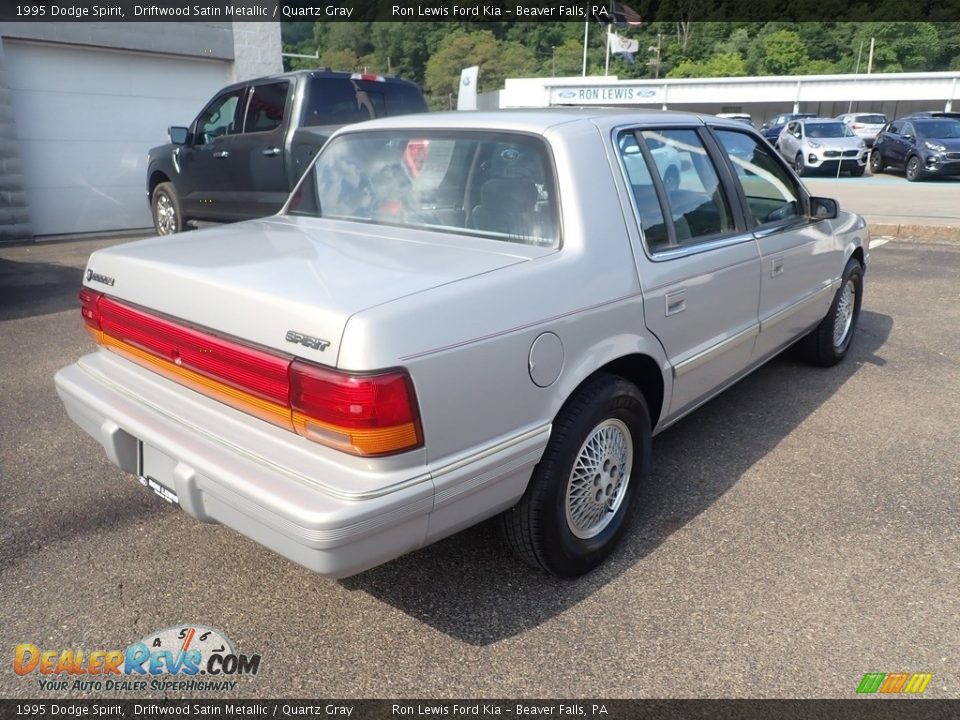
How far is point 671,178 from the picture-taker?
130 inches

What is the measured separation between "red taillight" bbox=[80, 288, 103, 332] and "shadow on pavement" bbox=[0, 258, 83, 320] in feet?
13.6

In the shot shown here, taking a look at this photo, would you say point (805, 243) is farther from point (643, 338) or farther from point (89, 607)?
point (89, 607)

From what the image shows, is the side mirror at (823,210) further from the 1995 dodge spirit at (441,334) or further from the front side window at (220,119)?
the front side window at (220,119)

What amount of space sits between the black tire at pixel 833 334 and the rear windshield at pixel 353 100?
4.85 metres

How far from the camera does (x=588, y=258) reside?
8.82ft

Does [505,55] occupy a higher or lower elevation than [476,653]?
higher

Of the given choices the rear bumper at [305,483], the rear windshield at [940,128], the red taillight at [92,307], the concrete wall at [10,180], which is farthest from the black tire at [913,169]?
the red taillight at [92,307]

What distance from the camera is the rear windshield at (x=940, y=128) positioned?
64.2 feet

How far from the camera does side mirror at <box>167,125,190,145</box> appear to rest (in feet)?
27.3

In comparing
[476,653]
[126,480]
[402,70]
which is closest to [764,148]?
[476,653]

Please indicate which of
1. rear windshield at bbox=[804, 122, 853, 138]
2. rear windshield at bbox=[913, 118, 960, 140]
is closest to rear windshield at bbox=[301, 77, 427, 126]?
rear windshield at bbox=[913, 118, 960, 140]

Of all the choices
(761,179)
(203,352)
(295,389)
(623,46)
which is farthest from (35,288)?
(623,46)

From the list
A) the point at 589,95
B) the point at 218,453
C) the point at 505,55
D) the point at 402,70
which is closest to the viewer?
the point at 218,453

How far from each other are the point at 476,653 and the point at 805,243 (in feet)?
9.79
